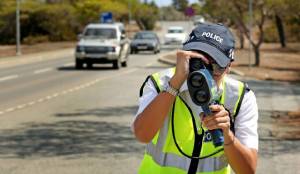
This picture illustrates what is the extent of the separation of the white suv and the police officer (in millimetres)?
27847

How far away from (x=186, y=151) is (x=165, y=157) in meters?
0.11

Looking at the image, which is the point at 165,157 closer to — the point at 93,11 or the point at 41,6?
the point at 41,6

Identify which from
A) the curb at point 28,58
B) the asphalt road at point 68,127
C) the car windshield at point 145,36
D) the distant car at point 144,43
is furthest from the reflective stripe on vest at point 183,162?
the car windshield at point 145,36

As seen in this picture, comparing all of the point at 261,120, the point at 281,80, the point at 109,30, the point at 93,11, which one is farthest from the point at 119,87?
the point at 93,11

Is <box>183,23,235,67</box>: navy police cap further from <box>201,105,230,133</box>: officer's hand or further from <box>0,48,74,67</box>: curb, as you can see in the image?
<box>0,48,74,67</box>: curb

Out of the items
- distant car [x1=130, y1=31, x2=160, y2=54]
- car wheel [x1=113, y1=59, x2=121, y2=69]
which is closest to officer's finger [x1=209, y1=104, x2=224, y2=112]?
car wheel [x1=113, y1=59, x2=121, y2=69]

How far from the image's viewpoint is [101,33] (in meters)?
32.0

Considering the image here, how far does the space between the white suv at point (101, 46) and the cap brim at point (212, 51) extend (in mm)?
28062

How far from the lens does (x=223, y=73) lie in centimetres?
285

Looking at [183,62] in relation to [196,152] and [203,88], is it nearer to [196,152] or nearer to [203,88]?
[203,88]

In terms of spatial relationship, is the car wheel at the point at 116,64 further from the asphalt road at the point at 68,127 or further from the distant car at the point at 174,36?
the distant car at the point at 174,36

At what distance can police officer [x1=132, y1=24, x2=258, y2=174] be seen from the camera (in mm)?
2834

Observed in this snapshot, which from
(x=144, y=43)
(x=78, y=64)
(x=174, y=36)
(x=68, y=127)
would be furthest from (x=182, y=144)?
(x=174, y=36)

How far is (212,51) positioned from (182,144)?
43 cm
